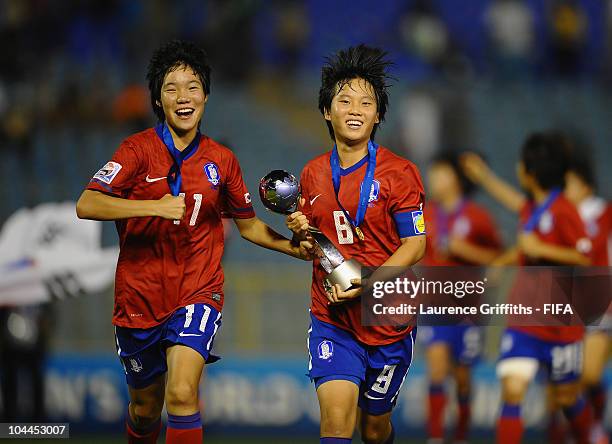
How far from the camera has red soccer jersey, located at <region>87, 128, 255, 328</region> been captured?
16.5ft

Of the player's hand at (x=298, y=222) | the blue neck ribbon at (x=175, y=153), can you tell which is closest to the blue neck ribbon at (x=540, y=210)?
the player's hand at (x=298, y=222)

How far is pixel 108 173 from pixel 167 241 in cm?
44

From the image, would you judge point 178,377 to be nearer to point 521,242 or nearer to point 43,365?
point 521,242

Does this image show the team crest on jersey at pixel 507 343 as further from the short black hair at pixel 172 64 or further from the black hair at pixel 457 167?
the short black hair at pixel 172 64

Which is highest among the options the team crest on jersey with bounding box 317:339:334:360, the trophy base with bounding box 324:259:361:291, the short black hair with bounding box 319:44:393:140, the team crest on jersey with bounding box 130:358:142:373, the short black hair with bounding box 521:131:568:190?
the short black hair with bounding box 319:44:393:140

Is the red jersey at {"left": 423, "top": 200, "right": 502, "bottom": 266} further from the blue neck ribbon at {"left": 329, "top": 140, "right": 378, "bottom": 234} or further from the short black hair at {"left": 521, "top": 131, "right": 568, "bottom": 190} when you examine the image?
the blue neck ribbon at {"left": 329, "top": 140, "right": 378, "bottom": 234}

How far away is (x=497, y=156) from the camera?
1208cm

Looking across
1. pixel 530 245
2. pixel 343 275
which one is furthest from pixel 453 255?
pixel 343 275

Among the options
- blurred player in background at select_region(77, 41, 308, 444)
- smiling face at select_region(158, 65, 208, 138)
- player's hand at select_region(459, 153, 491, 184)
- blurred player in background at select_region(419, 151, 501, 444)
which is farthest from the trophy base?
blurred player in background at select_region(419, 151, 501, 444)

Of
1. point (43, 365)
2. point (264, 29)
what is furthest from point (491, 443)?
point (264, 29)

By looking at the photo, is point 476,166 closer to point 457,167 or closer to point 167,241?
point 457,167

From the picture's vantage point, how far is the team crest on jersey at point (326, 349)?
4.97 m

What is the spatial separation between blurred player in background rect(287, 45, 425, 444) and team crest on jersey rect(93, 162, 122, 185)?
2.66 feet

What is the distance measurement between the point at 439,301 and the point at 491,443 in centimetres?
276
